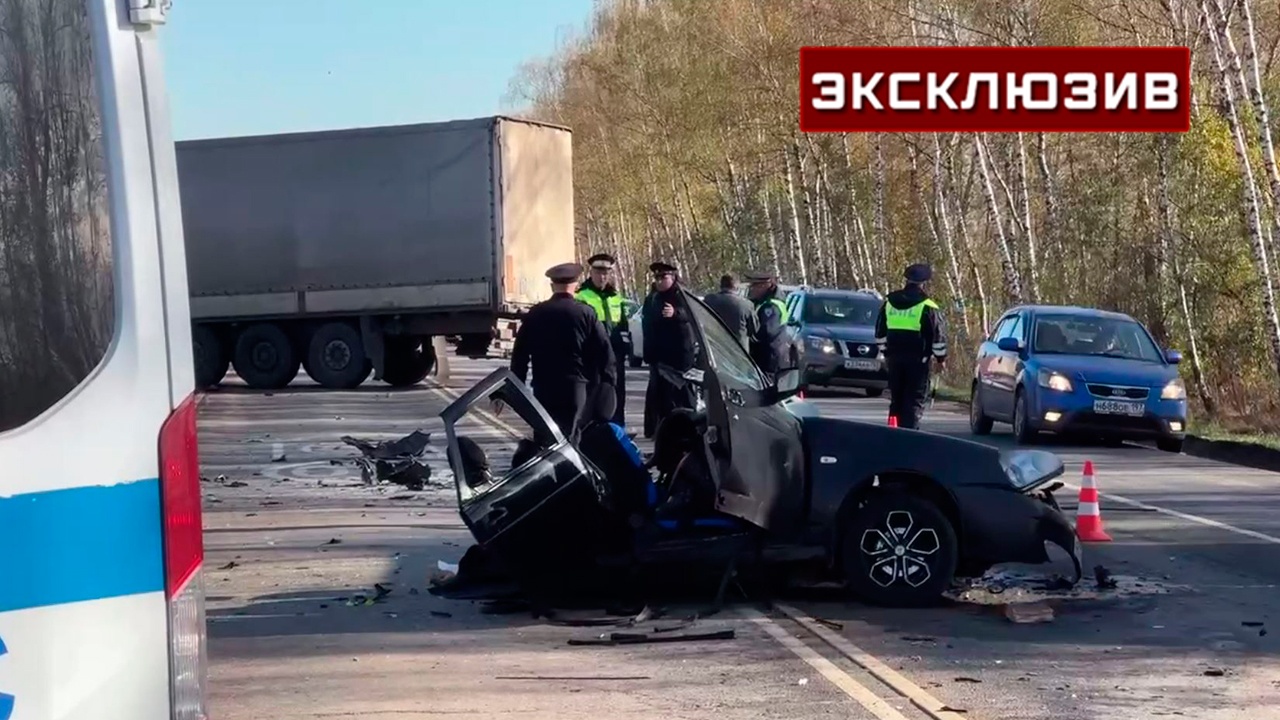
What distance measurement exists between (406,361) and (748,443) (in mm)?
24030

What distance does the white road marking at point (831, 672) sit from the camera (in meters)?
7.38

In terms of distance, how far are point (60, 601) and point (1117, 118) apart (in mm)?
33447

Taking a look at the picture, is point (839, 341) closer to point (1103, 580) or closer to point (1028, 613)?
point (1103, 580)

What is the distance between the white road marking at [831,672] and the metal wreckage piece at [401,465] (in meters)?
7.22

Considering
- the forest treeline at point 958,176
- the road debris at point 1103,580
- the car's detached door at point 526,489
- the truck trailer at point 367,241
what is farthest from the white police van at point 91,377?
the truck trailer at point 367,241

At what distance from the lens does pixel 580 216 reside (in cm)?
10644

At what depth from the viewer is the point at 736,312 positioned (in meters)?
16.9

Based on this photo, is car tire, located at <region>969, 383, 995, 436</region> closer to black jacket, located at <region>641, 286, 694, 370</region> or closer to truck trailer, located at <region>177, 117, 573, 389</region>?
black jacket, located at <region>641, 286, 694, 370</region>

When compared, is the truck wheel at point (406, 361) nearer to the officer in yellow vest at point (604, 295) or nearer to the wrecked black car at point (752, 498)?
the officer in yellow vest at point (604, 295)

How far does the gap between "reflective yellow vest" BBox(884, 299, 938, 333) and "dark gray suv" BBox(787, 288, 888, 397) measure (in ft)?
42.6

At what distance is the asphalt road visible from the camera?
7.55 metres

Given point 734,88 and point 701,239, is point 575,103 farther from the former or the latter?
point 734,88

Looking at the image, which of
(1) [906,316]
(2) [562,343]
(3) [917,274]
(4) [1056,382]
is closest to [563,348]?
(2) [562,343]

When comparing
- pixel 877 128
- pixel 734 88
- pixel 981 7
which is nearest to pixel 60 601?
pixel 981 7
